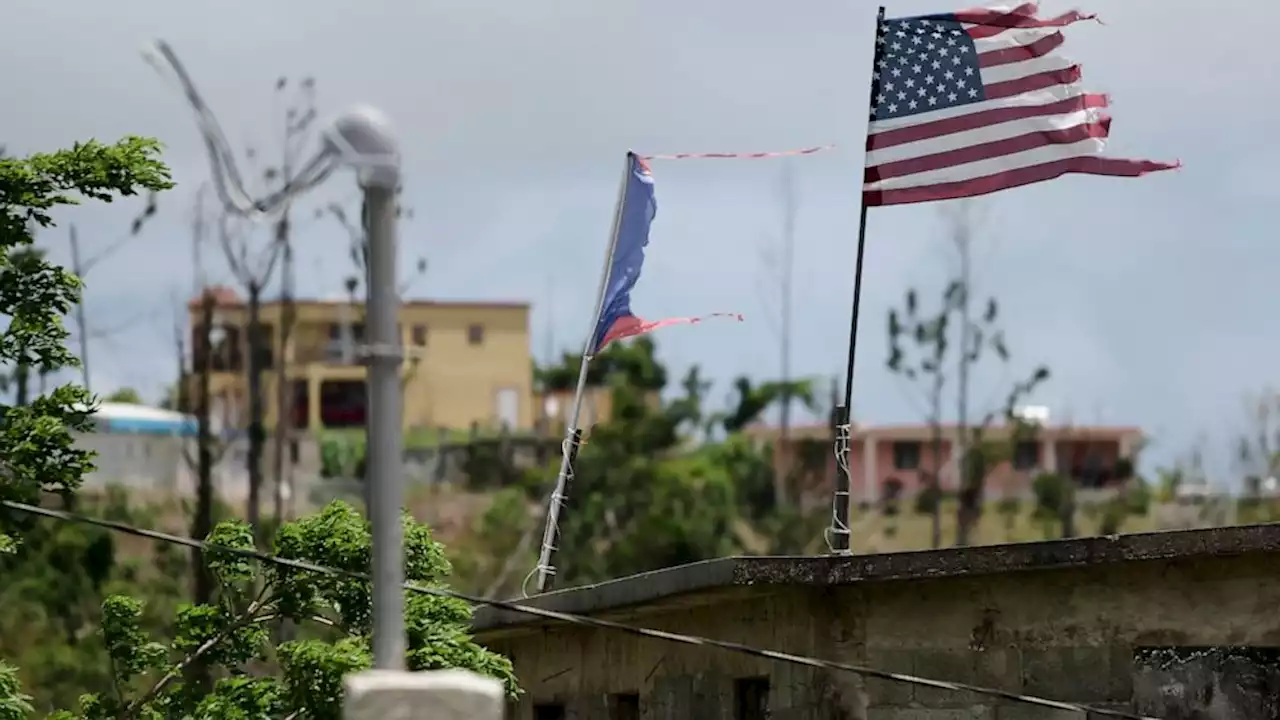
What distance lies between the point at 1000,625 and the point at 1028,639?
195 mm

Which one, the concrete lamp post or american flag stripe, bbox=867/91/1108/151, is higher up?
american flag stripe, bbox=867/91/1108/151

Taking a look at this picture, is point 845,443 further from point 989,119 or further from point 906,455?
point 906,455

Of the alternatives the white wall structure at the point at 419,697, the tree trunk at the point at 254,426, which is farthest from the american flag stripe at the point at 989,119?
the tree trunk at the point at 254,426

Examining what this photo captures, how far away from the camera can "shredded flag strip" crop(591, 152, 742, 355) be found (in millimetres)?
20297

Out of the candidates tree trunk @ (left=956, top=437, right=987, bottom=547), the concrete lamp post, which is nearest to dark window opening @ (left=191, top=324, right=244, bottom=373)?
tree trunk @ (left=956, top=437, right=987, bottom=547)

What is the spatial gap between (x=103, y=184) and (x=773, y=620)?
5607 mm

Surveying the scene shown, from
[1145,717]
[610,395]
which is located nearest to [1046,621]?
[1145,717]

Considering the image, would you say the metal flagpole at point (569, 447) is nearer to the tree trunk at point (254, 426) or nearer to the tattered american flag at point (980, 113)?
the tattered american flag at point (980, 113)

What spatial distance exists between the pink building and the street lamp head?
81903mm

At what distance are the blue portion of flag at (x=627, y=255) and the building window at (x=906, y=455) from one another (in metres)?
78.8

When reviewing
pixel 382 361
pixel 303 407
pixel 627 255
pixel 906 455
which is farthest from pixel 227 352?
pixel 382 361

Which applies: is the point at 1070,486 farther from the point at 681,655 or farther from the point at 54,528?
the point at 681,655

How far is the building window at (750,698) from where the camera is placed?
15867 millimetres

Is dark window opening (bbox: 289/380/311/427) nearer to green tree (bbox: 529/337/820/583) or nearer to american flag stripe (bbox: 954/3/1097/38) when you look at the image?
A: green tree (bbox: 529/337/820/583)
